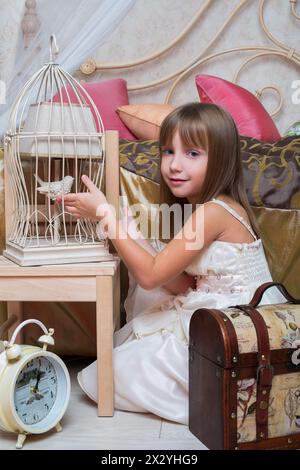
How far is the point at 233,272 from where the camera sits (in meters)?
1.34

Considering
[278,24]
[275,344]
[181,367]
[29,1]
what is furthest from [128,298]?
[278,24]

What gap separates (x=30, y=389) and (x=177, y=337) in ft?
1.17

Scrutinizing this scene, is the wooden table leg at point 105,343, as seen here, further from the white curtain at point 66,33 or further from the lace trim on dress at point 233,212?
the white curtain at point 66,33

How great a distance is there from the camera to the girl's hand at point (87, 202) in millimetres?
1323

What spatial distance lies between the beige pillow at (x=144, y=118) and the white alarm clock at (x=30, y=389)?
1077mm

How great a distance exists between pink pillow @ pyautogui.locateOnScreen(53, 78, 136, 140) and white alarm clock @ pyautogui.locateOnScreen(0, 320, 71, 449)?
1200 millimetres

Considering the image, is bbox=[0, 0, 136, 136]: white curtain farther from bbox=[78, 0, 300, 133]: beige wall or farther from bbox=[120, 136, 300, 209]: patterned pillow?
bbox=[78, 0, 300, 133]: beige wall

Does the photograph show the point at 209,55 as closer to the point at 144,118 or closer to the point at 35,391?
the point at 144,118

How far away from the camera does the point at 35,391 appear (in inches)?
48.3

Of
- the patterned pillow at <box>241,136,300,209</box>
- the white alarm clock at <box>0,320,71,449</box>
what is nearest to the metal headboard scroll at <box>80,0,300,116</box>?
the patterned pillow at <box>241,136,300,209</box>

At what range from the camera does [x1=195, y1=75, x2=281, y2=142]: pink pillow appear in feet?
7.04

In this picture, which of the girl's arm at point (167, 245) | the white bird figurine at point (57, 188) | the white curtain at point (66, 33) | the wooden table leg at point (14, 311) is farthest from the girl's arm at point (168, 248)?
the white curtain at point (66, 33)

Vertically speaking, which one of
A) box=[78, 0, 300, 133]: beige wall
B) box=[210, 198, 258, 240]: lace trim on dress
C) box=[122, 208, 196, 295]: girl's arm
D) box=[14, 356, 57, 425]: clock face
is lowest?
box=[14, 356, 57, 425]: clock face

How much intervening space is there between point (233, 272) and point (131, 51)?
1.84 meters
